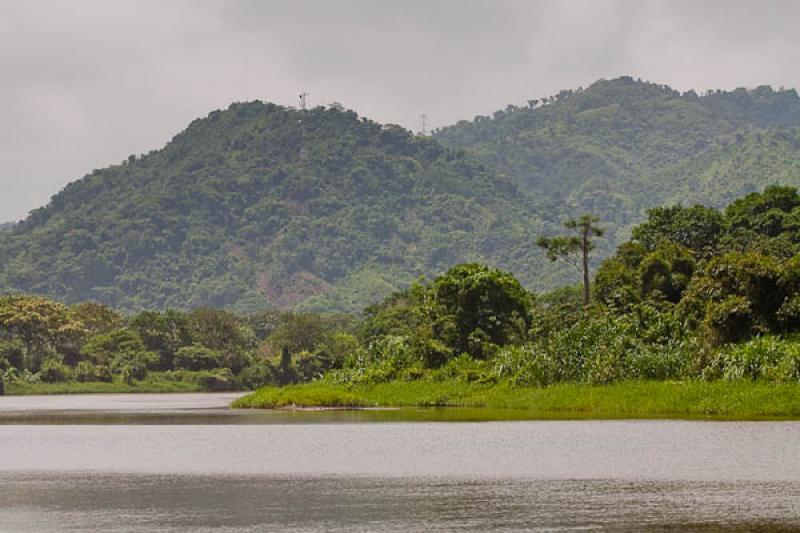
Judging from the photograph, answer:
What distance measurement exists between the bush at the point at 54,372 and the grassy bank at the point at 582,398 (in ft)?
204

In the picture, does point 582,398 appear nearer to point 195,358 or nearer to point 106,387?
point 106,387

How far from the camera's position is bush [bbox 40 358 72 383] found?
445 feet

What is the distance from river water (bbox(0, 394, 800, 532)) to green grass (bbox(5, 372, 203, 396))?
279 feet

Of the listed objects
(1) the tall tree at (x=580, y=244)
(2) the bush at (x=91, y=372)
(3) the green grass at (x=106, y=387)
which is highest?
(1) the tall tree at (x=580, y=244)

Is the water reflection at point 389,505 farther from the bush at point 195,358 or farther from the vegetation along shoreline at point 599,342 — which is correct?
the bush at point 195,358

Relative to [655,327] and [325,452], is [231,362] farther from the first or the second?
[325,452]

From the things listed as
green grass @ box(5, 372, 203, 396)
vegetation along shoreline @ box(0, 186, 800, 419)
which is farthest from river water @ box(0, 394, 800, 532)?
green grass @ box(5, 372, 203, 396)

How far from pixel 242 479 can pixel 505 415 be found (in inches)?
1050

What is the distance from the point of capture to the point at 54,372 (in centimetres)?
13588

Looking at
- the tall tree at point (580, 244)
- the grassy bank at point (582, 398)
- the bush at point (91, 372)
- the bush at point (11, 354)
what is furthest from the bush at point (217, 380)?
the grassy bank at point (582, 398)

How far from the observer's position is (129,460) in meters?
37.1

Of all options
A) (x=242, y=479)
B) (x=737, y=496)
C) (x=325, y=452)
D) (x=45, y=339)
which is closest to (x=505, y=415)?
(x=325, y=452)

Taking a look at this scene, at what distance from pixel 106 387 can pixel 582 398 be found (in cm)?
8780

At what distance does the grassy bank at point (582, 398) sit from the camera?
5081cm
